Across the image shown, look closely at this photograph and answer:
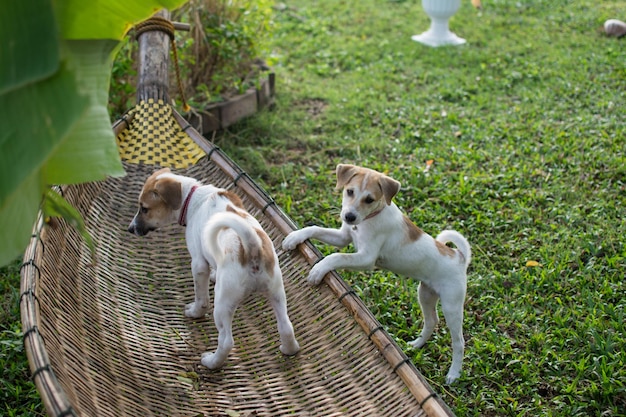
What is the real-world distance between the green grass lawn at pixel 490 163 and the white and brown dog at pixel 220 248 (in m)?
1.11

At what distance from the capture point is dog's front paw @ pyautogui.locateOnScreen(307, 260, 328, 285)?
385cm

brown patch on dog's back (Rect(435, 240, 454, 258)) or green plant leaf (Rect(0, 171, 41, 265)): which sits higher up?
green plant leaf (Rect(0, 171, 41, 265))

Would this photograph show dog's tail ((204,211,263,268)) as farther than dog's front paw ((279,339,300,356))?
No

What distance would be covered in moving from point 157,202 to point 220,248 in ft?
2.42

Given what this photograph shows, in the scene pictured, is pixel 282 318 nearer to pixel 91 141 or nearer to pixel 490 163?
pixel 91 141

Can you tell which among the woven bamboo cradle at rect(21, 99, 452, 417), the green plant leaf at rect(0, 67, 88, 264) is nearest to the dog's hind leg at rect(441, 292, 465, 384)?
the woven bamboo cradle at rect(21, 99, 452, 417)

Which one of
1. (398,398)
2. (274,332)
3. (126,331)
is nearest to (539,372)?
(398,398)

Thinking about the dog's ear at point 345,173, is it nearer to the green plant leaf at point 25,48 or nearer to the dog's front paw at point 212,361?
the dog's front paw at point 212,361

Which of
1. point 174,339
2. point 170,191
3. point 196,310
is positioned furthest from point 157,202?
point 174,339

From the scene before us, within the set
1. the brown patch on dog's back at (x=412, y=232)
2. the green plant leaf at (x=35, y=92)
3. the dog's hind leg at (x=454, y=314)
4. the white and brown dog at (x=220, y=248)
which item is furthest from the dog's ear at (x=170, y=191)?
the green plant leaf at (x=35, y=92)

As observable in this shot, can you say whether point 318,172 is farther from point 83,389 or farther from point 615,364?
point 83,389

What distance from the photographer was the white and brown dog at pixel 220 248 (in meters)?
3.36

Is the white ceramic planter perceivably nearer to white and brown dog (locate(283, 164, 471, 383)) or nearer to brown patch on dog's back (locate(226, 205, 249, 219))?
white and brown dog (locate(283, 164, 471, 383))

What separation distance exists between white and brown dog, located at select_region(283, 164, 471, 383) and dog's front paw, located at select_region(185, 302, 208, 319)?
69cm
